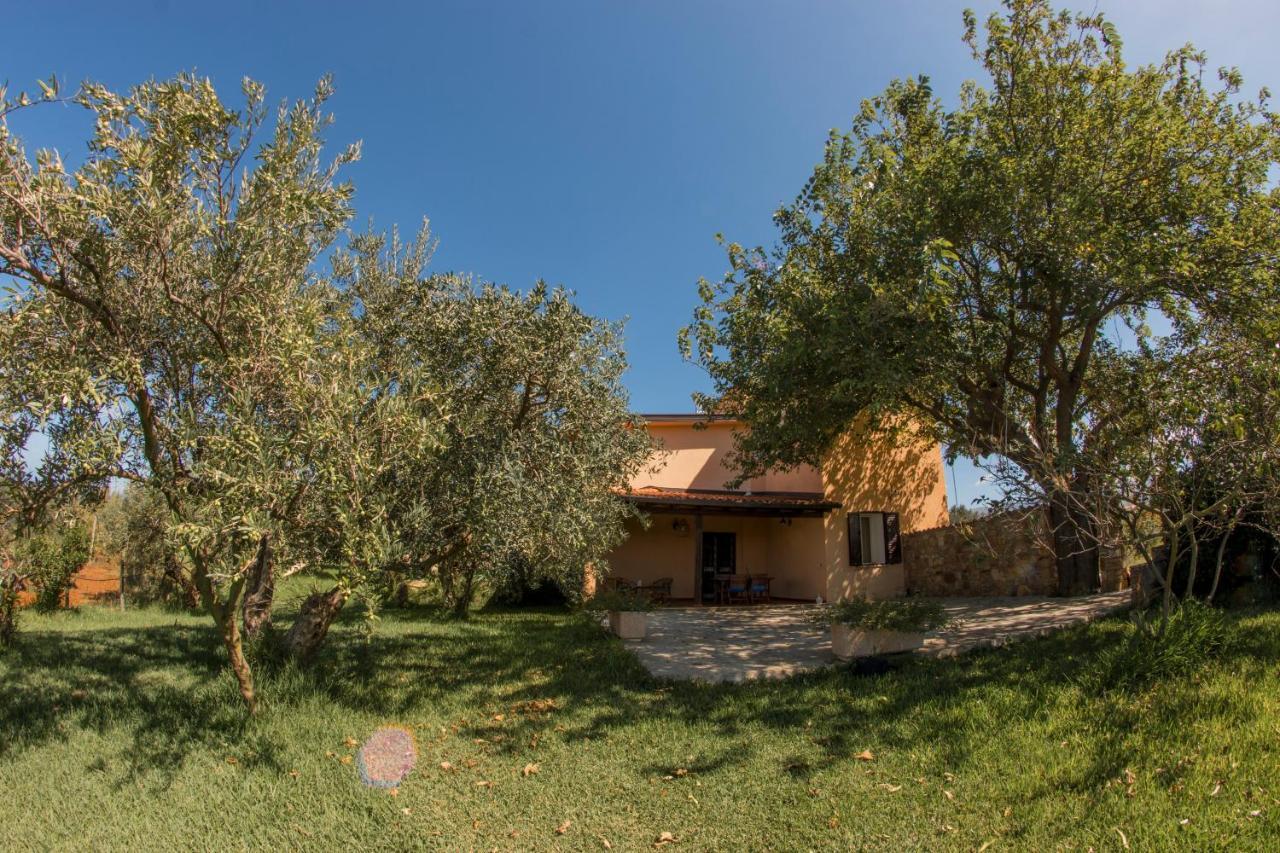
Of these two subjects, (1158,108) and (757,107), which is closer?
(1158,108)

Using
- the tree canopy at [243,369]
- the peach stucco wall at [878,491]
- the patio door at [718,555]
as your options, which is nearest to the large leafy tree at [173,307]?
the tree canopy at [243,369]

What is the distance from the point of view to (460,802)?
203 inches

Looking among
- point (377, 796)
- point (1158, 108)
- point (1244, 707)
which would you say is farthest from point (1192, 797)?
point (1158, 108)

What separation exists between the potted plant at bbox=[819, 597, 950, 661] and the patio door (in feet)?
32.7

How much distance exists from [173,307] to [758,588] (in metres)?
13.9

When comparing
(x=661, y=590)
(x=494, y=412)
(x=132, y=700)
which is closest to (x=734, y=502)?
(x=661, y=590)

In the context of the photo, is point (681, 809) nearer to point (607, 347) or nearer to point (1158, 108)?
point (607, 347)

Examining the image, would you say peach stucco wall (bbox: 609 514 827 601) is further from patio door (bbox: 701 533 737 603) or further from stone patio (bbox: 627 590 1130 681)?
stone patio (bbox: 627 590 1130 681)

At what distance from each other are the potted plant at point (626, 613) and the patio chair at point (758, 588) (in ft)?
19.8

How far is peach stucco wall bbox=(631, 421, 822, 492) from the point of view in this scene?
1777 centimetres

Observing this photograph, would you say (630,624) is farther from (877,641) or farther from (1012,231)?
(1012,231)

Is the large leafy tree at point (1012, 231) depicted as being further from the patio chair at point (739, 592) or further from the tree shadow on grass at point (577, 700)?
the patio chair at point (739, 592)

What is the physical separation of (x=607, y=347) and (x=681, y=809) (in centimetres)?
502

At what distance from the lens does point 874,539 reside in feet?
56.4
